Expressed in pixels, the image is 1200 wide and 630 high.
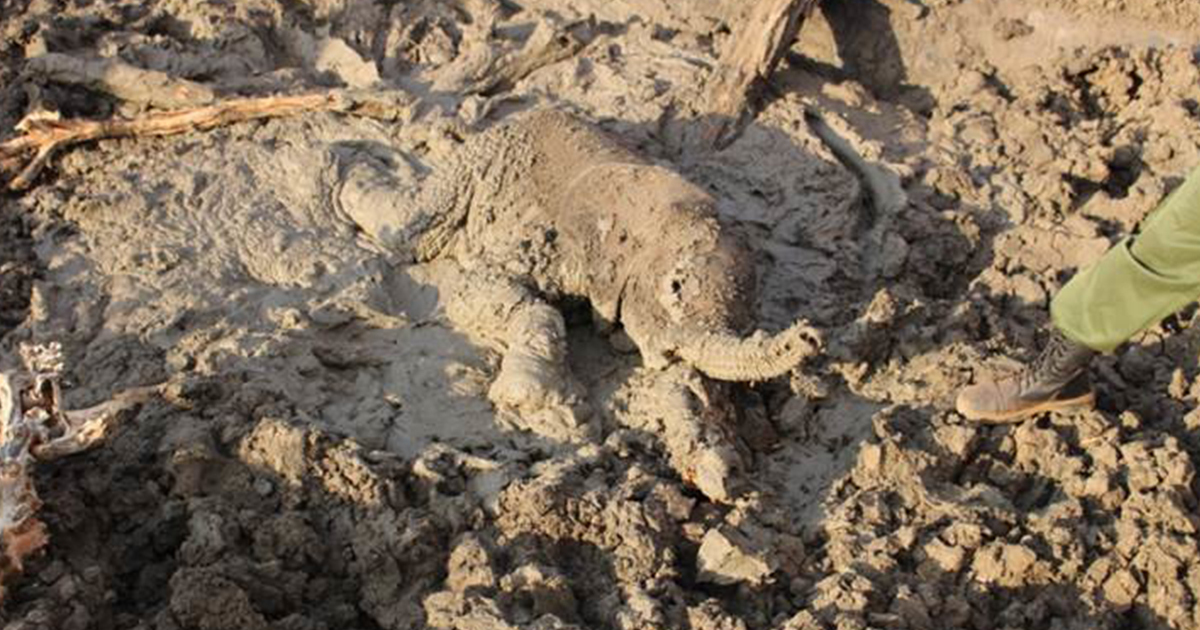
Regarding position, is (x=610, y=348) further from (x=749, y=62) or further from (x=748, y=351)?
(x=749, y=62)

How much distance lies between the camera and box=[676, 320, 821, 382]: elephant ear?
167 inches

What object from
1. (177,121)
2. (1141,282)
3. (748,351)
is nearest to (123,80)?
(177,121)

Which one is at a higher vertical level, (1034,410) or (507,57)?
(1034,410)

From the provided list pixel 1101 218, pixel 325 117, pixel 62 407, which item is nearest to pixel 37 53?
pixel 325 117

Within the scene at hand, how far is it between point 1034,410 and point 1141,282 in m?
0.60

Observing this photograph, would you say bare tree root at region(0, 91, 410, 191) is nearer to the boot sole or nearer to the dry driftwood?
the dry driftwood

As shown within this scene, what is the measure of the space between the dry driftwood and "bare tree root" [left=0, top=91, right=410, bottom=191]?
Answer: 1.24 meters

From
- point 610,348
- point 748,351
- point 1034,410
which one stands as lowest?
point 610,348

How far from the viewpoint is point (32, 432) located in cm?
415

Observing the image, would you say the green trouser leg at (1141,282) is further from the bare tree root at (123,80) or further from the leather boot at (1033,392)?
the bare tree root at (123,80)

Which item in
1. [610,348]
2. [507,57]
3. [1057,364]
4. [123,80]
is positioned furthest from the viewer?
[507,57]

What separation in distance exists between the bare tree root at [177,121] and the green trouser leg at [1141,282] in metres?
2.80

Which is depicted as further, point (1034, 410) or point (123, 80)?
point (123, 80)

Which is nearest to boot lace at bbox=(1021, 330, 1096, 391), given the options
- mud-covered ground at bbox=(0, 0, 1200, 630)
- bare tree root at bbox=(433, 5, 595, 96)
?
mud-covered ground at bbox=(0, 0, 1200, 630)
